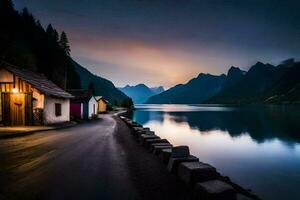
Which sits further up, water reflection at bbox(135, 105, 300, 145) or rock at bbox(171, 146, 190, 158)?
rock at bbox(171, 146, 190, 158)

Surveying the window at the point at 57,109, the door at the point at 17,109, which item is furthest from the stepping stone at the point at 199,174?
the window at the point at 57,109

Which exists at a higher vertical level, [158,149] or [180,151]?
[180,151]

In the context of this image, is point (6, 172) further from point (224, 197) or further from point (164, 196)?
point (224, 197)

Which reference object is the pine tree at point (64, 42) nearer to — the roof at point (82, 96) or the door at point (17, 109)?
the roof at point (82, 96)

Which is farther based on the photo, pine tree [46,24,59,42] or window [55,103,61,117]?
pine tree [46,24,59,42]

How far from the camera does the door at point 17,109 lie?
94.5ft

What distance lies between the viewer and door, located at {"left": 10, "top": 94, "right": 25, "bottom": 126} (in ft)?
A: 94.5

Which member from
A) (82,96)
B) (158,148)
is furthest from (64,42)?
(158,148)

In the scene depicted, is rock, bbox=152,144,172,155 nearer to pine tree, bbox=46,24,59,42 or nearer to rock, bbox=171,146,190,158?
rock, bbox=171,146,190,158

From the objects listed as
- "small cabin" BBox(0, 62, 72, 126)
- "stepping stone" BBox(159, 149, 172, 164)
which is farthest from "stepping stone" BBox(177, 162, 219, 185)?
"small cabin" BBox(0, 62, 72, 126)

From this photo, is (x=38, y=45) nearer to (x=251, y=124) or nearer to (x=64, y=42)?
(x=64, y=42)

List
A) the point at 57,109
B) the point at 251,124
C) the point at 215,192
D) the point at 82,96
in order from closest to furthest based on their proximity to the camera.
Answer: the point at 215,192
the point at 57,109
the point at 82,96
the point at 251,124

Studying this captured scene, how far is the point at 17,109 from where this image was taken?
94.8 ft

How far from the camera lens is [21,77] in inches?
1124
